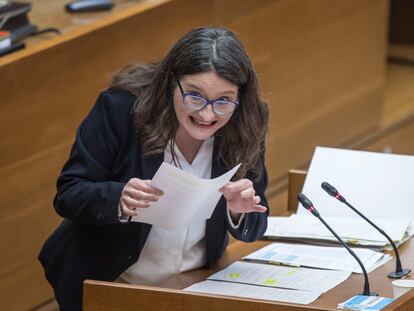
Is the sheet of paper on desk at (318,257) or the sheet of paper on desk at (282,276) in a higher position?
the sheet of paper on desk at (282,276)

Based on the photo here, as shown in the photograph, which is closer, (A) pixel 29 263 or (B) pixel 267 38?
(A) pixel 29 263

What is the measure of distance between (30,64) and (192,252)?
1094mm

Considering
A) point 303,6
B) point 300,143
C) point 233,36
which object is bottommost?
point 300,143

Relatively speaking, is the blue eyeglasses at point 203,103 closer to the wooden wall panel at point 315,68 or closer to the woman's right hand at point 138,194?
the woman's right hand at point 138,194

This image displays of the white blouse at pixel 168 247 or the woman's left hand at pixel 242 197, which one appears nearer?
the woman's left hand at pixel 242 197

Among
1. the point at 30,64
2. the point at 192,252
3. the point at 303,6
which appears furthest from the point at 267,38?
the point at 192,252

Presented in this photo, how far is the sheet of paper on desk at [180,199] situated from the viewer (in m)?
2.54

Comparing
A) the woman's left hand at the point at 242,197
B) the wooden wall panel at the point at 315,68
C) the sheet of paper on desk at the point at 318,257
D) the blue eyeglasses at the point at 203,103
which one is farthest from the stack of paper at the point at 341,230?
the wooden wall panel at the point at 315,68

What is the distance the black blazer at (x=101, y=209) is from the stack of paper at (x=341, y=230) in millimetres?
330

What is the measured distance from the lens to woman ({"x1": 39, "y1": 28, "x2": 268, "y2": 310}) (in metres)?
2.61

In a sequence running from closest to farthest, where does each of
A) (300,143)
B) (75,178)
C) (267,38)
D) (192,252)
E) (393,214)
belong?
(75,178) < (192,252) < (393,214) < (267,38) < (300,143)

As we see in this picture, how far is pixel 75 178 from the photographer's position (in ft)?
8.78

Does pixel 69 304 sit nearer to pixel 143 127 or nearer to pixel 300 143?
pixel 143 127

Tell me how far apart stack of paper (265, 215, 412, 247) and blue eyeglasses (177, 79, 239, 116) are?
668mm
